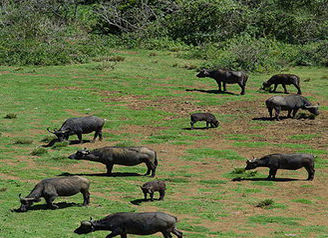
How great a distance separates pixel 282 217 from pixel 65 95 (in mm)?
21773

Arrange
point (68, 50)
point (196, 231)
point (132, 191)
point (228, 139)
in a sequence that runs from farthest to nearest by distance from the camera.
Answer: point (68, 50) < point (228, 139) < point (132, 191) < point (196, 231)

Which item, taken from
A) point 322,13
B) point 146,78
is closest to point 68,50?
point 146,78

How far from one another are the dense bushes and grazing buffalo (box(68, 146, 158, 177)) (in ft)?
80.0

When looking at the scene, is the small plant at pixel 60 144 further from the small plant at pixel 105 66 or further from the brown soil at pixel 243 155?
the small plant at pixel 105 66

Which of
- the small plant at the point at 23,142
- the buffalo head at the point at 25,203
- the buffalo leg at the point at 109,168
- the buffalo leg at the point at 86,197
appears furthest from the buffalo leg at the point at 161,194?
the small plant at the point at 23,142

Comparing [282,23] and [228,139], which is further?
[282,23]

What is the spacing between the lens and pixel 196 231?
16391mm

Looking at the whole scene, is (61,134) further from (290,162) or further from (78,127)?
(290,162)

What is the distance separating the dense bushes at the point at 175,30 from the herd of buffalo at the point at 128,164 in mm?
15030

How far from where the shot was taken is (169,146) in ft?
90.5

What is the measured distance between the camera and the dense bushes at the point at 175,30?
1879 inches

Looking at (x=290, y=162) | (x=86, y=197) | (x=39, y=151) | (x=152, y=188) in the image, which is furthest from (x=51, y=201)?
(x=290, y=162)

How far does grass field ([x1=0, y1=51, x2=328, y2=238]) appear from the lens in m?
17.5

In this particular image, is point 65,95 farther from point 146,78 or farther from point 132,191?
point 132,191
